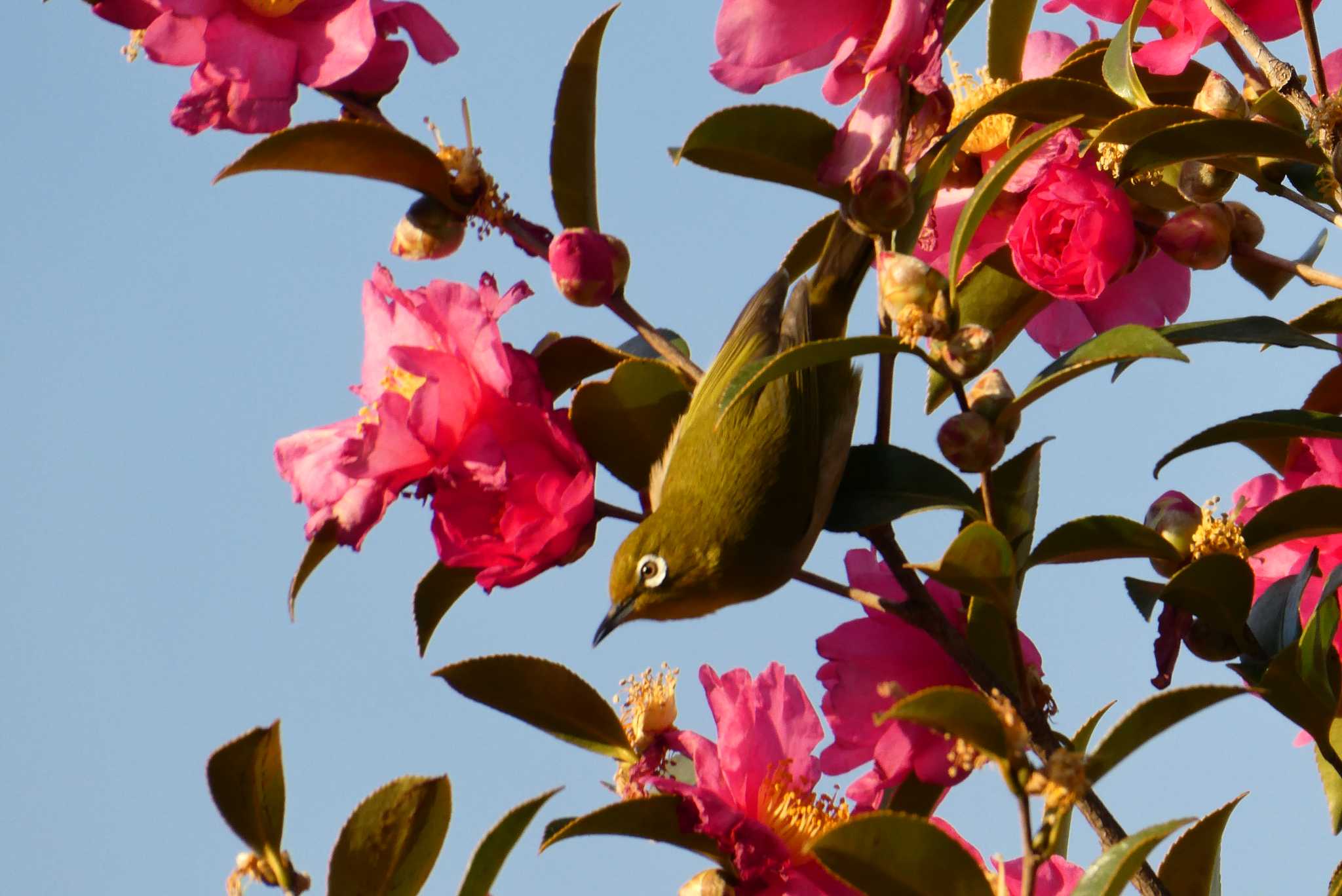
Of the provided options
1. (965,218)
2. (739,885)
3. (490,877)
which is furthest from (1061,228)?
(490,877)

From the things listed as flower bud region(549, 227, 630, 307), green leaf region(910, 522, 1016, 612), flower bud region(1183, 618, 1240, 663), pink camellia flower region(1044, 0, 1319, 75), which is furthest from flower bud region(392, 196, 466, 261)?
flower bud region(1183, 618, 1240, 663)

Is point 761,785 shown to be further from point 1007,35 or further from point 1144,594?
point 1007,35

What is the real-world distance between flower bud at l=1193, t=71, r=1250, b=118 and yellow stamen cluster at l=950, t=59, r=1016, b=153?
26 centimetres

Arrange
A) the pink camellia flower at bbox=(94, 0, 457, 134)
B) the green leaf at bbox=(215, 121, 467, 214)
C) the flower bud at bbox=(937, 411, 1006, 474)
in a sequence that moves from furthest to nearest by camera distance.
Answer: the pink camellia flower at bbox=(94, 0, 457, 134)
the green leaf at bbox=(215, 121, 467, 214)
the flower bud at bbox=(937, 411, 1006, 474)

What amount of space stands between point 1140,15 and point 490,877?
1.39m

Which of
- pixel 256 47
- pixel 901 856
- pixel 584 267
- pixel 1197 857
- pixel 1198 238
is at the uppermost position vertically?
pixel 256 47

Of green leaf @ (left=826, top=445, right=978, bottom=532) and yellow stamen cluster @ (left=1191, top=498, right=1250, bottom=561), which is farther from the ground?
green leaf @ (left=826, top=445, right=978, bottom=532)

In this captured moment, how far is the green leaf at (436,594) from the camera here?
1.93 metres

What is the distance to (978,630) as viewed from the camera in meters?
1.66

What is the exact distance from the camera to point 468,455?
1.73 meters

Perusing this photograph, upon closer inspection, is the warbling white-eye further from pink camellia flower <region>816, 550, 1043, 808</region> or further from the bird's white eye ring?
A: pink camellia flower <region>816, 550, 1043, 808</region>

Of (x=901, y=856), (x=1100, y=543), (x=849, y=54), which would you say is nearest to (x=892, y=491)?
(x=1100, y=543)

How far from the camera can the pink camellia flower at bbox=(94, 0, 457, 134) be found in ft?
5.94

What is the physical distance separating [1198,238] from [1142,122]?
7.4 inches
